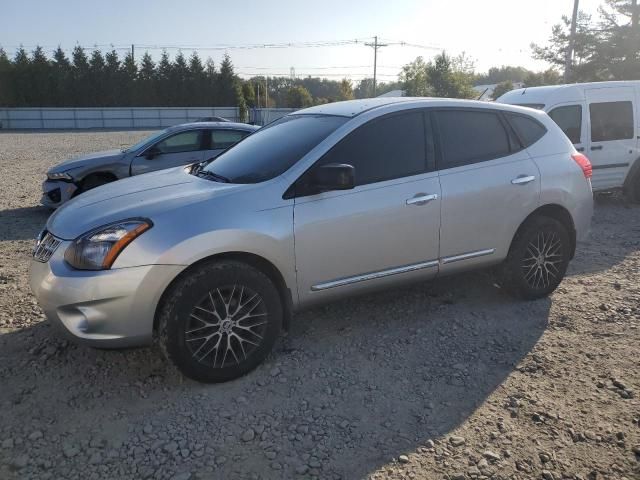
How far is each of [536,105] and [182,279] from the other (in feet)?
25.2

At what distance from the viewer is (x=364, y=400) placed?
3303mm

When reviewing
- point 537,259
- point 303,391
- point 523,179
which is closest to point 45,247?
point 303,391

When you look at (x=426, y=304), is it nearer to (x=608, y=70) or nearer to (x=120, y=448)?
(x=120, y=448)

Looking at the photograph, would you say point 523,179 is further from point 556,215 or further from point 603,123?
point 603,123

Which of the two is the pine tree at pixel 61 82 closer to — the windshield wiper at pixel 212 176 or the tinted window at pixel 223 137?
the tinted window at pixel 223 137

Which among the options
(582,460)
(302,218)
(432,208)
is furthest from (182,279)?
(582,460)

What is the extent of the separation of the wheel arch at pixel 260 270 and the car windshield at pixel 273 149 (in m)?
0.58

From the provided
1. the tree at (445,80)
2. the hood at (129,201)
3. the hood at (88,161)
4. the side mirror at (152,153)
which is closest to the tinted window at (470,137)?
the hood at (129,201)

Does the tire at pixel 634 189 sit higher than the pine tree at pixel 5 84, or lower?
lower

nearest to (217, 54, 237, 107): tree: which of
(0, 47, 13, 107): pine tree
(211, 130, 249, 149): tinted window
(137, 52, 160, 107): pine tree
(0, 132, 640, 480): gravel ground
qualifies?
(137, 52, 160, 107): pine tree

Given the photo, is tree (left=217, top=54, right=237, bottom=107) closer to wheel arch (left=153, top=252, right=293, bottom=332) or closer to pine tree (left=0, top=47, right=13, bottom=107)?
pine tree (left=0, top=47, right=13, bottom=107)

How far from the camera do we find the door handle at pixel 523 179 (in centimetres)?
445

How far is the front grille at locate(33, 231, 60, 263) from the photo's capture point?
11.1 ft

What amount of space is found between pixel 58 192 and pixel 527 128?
22.5 feet
